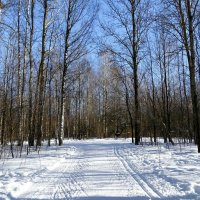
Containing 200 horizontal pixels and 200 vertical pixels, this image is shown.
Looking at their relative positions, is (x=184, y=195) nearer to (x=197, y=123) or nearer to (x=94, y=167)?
(x=94, y=167)

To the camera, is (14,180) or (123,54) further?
(123,54)

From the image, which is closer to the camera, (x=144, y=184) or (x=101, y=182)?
(x=144, y=184)

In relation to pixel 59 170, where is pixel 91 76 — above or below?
above

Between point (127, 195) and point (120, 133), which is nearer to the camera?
point (127, 195)

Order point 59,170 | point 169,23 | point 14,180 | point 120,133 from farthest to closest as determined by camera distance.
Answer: point 120,133
point 169,23
point 59,170
point 14,180

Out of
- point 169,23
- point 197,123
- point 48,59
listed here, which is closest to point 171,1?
point 169,23

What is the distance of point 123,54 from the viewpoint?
22.5 m

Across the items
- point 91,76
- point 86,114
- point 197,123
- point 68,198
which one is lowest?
point 68,198

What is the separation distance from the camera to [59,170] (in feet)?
32.8

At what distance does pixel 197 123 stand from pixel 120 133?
34702 mm

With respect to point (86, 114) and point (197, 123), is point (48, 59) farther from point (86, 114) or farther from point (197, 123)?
point (86, 114)

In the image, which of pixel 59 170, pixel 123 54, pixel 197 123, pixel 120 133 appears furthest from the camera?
pixel 120 133

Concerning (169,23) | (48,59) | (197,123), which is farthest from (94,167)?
(48,59)

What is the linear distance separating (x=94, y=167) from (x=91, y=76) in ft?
136
